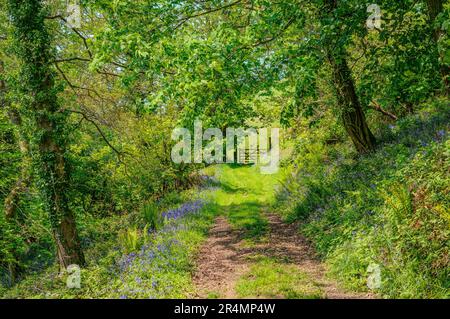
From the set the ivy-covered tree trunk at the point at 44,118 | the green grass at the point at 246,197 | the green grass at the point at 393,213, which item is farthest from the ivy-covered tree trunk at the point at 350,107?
the ivy-covered tree trunk at the point at 44,118

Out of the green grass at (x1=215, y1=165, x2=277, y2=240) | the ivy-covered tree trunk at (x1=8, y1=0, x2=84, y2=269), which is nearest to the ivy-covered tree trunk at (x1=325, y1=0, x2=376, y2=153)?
the green grass at (x1=215, y1=165, x2=277, y2=240)

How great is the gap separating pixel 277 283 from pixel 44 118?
244 inches

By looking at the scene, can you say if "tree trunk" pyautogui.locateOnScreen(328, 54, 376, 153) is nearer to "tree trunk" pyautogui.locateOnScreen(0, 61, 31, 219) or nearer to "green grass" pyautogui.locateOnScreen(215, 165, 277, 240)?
"green grass" pyautogui.locateOnScreen(215, 165, 277, 240)

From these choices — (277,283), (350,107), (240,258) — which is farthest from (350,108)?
(277,283)

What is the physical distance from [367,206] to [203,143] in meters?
10.8

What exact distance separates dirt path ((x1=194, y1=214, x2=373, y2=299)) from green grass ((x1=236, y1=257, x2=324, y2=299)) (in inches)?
6.4

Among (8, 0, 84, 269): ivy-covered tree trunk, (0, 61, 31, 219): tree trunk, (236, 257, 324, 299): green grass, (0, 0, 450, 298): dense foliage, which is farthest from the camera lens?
(0, 61, 31, 219): tree trunk

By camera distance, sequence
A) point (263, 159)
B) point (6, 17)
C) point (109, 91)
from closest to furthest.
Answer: point (6, 17) → point (109, 91) → point (263, 159)

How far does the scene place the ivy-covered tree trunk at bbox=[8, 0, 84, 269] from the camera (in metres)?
8.10

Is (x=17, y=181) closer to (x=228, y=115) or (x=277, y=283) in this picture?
(x=228, y=115)

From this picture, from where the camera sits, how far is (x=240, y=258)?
29.0 feet
